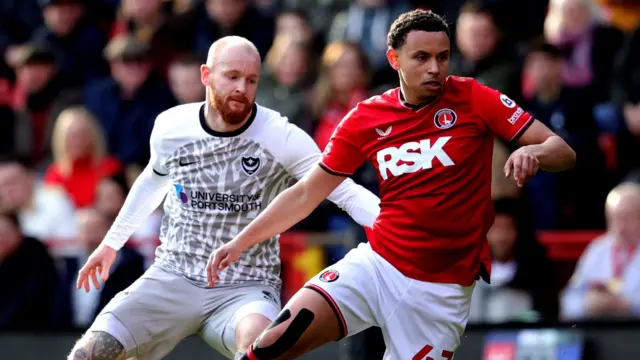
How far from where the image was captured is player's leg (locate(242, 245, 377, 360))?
253 inches

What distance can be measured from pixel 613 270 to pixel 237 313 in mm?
3743

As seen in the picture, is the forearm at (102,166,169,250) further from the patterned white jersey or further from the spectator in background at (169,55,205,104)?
the spectator in background at (169,55,205,104)

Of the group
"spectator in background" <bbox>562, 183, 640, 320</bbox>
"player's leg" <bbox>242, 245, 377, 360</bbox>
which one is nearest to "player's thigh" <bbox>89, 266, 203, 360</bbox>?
"player's leg" <bbox>242, 245, 377, 360</bbox>

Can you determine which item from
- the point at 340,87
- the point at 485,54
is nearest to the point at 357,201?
the point at 340,87

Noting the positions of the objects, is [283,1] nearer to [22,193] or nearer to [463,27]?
[463,27]

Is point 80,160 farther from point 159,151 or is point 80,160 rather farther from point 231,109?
point 231,109

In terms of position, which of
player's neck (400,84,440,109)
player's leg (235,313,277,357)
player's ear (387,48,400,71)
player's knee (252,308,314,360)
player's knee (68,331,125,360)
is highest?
player's ear (387,48,400,71)

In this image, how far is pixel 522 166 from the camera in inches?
232

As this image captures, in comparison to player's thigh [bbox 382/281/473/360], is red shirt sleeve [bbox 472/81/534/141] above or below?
above

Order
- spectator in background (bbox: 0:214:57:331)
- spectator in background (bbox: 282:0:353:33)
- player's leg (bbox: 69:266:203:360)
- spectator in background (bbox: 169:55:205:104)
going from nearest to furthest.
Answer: player's leg (bbox: 69:266:203:360) → spectator in background (bbox: 0:214:57:331) → spectator in background (bbox: 169:55:205:104) → spectator in background (bbox: 282:0:353:33)

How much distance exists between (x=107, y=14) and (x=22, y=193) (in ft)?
12.1

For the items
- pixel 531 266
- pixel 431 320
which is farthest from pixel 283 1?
pixel 431 320

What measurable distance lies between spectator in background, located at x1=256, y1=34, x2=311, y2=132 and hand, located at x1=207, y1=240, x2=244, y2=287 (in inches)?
214

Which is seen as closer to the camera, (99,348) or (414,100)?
(414,100)
